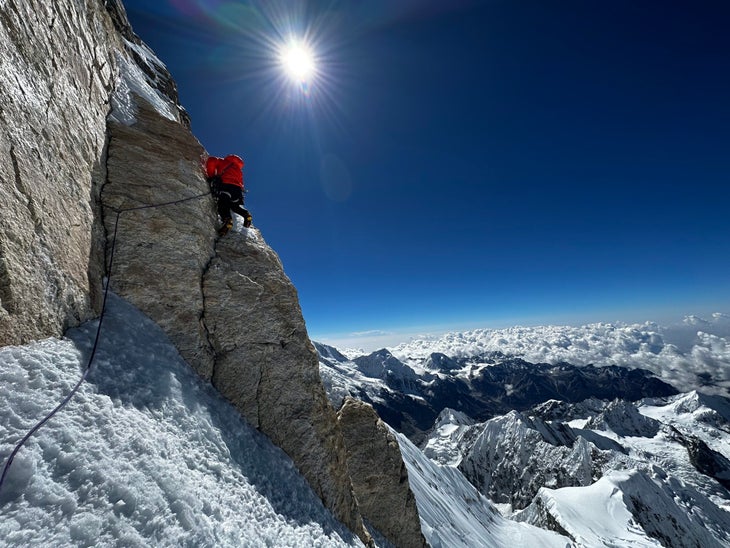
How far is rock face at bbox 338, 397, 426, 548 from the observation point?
48.7 ft

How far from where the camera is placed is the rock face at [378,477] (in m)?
14.9

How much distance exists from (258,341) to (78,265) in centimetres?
479

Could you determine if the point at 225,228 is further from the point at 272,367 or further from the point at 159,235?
the point at 272,367

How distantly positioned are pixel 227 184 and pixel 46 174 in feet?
20.2

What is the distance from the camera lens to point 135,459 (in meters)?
5.38

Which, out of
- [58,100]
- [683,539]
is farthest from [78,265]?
[683,539]

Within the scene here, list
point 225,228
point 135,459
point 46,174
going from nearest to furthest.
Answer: point 135,459
point 46,174
point 225,228

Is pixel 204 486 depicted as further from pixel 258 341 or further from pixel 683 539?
pixel 683 539

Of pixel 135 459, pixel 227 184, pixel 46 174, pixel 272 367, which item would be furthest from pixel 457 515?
pixel 46 174

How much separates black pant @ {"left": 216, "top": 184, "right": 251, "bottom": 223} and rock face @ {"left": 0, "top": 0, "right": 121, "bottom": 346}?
3.59 m

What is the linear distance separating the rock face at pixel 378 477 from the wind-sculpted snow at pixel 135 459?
675 cm

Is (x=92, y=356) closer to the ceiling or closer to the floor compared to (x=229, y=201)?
closer to the floor

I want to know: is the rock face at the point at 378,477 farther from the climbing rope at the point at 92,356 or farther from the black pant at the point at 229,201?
the climbing rope at the point at 92,356

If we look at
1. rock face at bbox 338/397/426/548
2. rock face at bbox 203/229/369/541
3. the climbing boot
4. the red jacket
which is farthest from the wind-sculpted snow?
rock face at bbox 338/397/426/548
